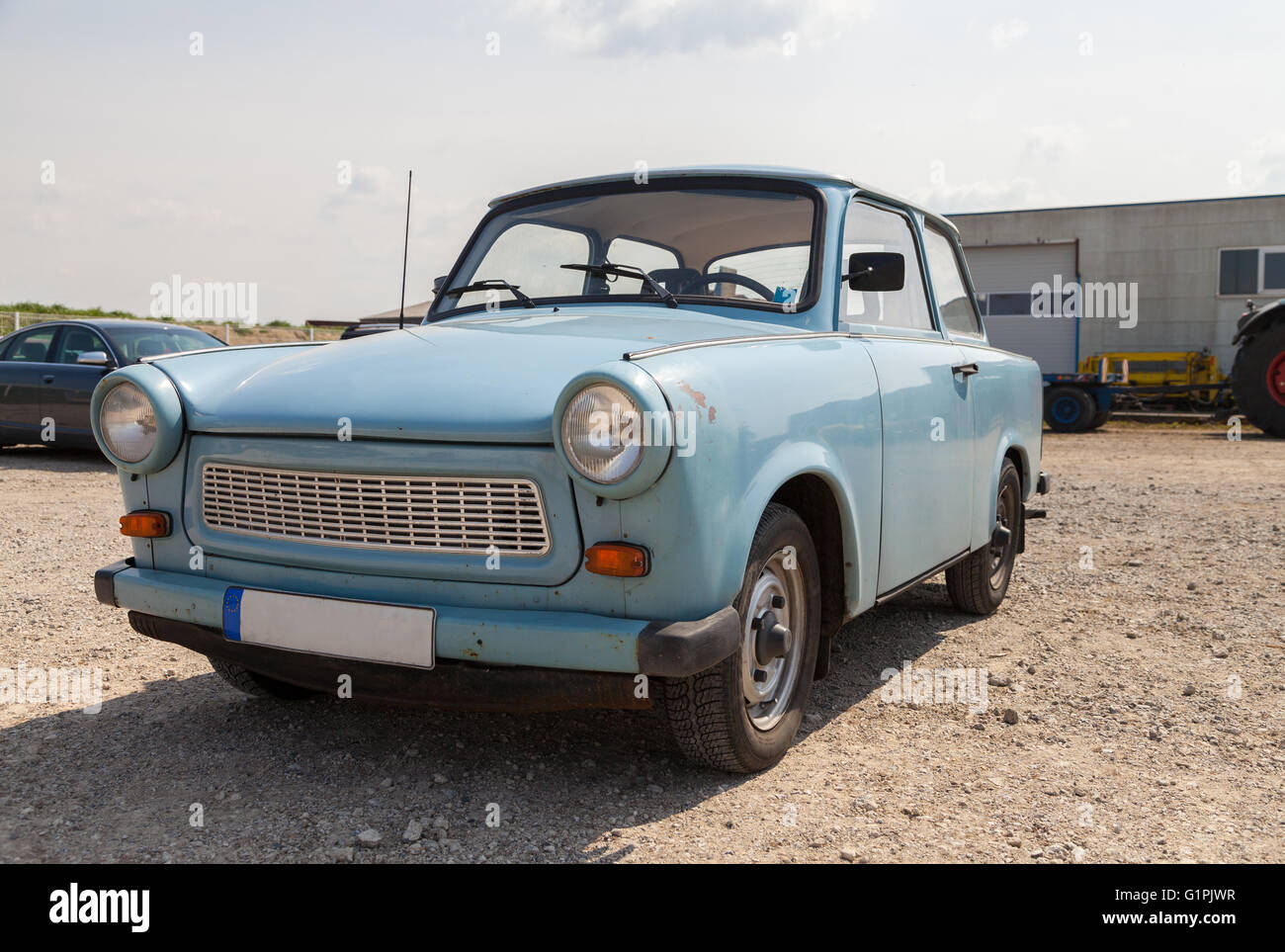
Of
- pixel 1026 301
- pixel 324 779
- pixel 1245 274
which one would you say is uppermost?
pixel 1245 274

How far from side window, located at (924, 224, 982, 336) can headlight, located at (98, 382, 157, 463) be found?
305 cm

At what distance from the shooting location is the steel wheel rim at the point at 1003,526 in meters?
5.10

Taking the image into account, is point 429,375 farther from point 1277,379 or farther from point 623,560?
point 1277,379

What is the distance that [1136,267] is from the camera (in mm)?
19281

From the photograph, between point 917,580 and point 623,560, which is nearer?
point 623,560

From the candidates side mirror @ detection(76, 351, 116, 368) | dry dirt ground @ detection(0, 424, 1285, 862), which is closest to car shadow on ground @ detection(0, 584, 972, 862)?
dry dirt ground @ detection(0, 424, 1285, 862)

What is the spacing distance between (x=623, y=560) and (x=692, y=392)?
0.42 m

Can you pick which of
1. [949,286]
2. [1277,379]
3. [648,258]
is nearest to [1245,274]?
[1277,379]

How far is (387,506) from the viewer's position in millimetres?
2639

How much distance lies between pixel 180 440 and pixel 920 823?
223 cm

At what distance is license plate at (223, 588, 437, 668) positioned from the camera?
2.53 m

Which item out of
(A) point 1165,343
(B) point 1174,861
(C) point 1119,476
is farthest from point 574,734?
(A) point 1165,343
